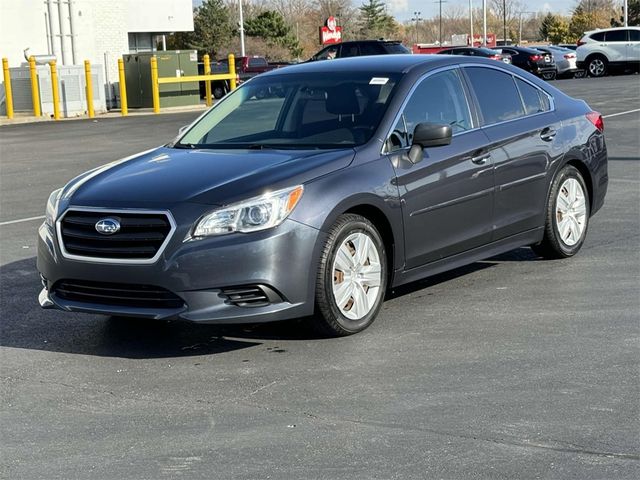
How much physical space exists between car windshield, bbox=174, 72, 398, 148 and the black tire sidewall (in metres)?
1.73

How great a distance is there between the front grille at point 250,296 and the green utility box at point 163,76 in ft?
95.2

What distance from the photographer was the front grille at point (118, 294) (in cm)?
618

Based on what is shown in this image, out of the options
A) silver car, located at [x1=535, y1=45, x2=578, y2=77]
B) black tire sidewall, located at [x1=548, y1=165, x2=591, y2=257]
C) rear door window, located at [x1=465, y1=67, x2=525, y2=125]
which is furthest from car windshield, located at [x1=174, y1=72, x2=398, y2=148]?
silver car, located at [x1=535, y1=45, x2=578, y2=77]

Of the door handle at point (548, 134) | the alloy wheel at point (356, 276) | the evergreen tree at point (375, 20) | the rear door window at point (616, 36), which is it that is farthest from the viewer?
the evergreen tree at point (375, 20)

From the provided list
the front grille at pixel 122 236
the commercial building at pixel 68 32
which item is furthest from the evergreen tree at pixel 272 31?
the front grille at pixel 122 236

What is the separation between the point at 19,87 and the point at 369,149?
1069 inches

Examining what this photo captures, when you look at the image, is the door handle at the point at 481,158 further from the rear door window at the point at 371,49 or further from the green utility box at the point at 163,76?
the green utility box at the point at 163,76

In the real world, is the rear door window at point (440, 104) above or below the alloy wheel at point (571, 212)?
above

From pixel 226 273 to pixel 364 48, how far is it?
30001mm

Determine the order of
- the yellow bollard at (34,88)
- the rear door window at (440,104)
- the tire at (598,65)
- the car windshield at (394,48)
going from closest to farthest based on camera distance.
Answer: the rear door window at (440,104), the yellow bollard at (34,88), the car windshield at (394,48), the tire at (598,65)

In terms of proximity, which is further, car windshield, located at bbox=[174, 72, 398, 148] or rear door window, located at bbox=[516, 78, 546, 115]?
rear door window, located at bbox=[516, 78, 546, 115]

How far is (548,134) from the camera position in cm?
830

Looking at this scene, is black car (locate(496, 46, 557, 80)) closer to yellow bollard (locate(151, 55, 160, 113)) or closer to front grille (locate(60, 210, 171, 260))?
yellow bollard (locate(151, 55, 160, 113))

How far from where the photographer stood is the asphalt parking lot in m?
4.61
